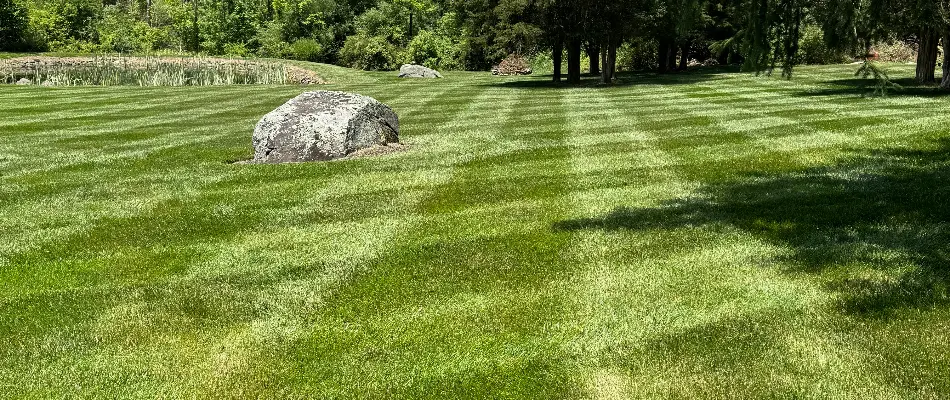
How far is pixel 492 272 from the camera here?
7.50 m

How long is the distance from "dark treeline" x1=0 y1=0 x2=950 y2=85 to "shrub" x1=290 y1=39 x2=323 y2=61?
0.43 ft

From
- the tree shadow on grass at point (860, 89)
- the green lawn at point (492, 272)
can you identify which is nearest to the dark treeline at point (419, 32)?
the tree shadow on grass at point (860, 89)

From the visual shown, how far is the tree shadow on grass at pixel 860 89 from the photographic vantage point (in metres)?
24.4

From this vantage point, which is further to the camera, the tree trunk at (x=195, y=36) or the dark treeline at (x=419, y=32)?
the tree trunk at (x=195, y=36)

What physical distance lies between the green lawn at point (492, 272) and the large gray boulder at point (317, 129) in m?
0.79

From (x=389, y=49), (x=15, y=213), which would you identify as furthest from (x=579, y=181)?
(x=389, y=49)

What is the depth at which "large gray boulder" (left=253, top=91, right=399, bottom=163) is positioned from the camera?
582 inches

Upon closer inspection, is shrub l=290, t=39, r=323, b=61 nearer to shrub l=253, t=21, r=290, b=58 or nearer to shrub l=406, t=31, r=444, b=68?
shrub l=253, t=21, r=290, b=58

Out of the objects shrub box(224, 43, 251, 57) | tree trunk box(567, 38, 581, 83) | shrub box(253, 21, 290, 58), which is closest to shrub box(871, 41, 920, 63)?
tree trunk box(567, 38, 581, 83)

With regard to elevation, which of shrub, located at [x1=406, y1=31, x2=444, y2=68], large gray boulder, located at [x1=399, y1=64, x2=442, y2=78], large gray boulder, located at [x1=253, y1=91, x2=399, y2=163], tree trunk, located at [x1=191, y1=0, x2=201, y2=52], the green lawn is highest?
tree trunk, located at [x1=191, y1=0, x2=201, y2=52]

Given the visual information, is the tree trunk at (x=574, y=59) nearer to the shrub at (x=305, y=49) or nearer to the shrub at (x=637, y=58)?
the shrub at (x=637, y=58)

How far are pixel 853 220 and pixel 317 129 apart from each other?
33.1 ft

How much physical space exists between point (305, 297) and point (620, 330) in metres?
2.95

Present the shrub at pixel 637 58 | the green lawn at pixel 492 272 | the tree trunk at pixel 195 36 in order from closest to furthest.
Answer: the green lawn at pixel 492 272
the shrub at pixel 637 58
the tree trunk at pixel 195 36
